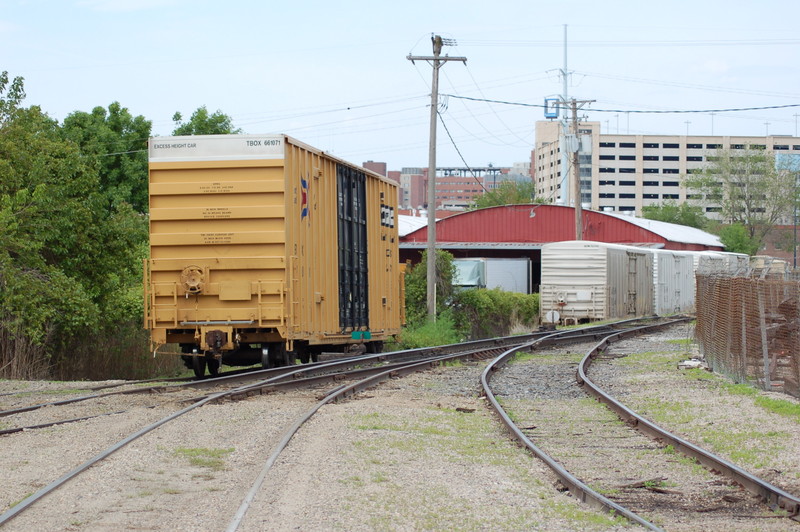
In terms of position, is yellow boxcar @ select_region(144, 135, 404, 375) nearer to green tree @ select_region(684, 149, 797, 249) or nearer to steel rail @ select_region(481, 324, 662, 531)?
steel rail @ select_region(481, 324, 662, 531)

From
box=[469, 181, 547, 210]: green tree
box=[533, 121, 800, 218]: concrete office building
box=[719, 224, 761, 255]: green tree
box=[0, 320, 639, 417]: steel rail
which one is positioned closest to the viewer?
box=[0, 320, 639, 417]: steel rail

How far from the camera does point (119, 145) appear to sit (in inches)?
1608

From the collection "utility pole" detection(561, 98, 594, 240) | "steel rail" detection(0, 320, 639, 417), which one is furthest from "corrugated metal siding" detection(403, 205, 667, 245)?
"steel rail" detection(0, 320, 639, 417)

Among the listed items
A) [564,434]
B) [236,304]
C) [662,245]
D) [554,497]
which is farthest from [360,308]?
[662,245]

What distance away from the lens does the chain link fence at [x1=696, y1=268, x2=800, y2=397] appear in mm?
14055

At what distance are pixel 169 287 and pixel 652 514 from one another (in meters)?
11.1

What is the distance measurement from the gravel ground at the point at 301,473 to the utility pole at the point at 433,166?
59.5ft

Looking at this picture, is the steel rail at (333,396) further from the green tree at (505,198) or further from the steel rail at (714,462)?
the green tree at (505,198)

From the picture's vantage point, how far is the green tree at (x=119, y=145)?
4044 centimetres

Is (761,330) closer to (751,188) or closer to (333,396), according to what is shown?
(333,396)

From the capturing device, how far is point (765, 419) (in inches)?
467

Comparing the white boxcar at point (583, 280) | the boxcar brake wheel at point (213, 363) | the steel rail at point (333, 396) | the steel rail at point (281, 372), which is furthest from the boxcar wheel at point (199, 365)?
the white boxcar at point (583, 280)

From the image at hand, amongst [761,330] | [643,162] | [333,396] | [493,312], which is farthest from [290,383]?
[643,162]

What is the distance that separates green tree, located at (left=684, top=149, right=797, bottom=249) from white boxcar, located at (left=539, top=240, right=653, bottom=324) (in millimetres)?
59934
